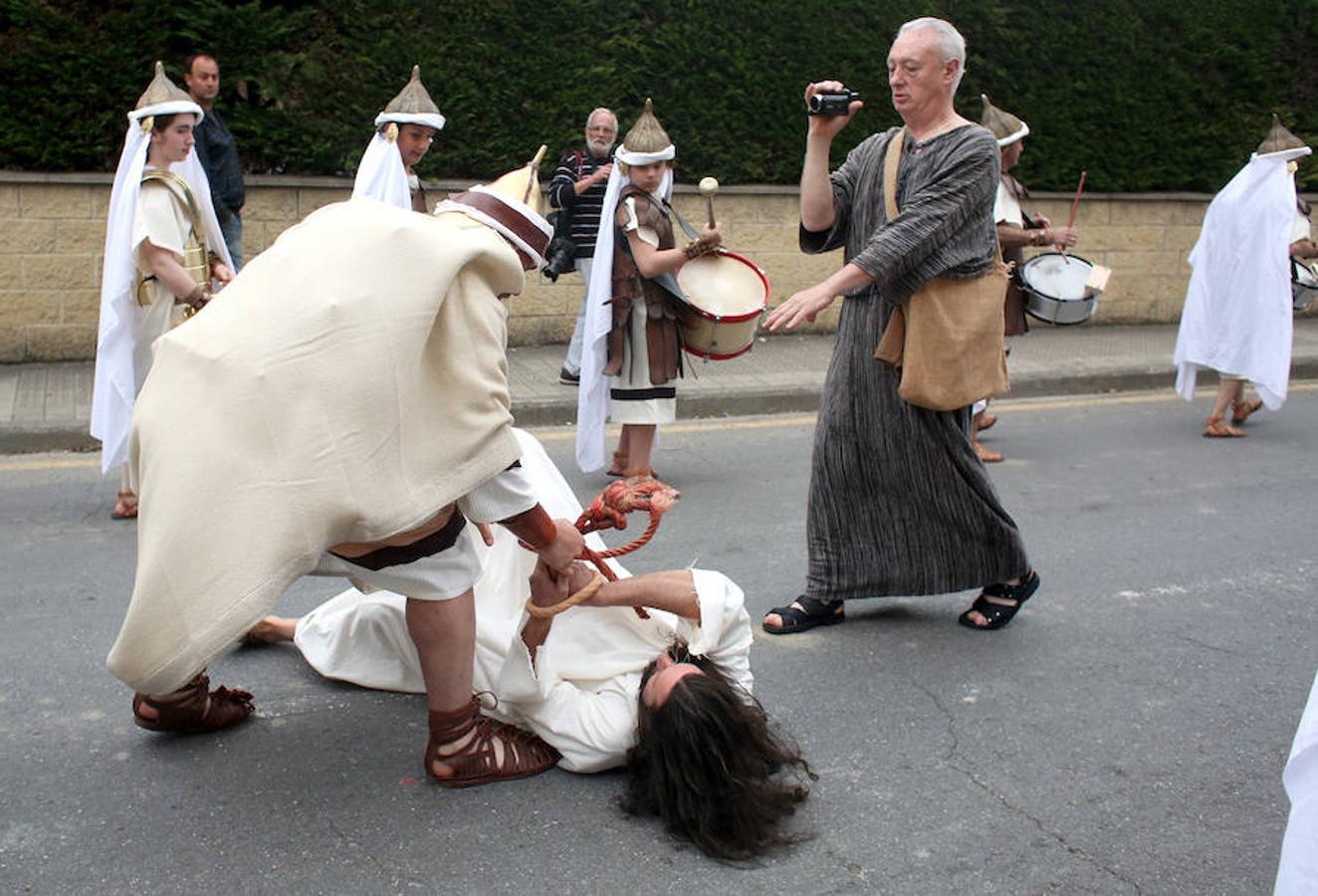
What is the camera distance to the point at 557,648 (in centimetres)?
371

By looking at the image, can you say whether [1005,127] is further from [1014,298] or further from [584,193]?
[584,193]

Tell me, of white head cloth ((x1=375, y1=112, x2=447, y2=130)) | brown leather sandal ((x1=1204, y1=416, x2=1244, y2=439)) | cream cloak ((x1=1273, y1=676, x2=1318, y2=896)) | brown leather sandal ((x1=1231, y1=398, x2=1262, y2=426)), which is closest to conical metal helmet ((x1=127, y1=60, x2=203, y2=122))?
white head cloth ((x1=375, y1=112, x2=447, y2=130))

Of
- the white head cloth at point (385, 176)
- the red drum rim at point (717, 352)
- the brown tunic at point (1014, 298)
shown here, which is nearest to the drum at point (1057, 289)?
the brown tunic at point (1014, 298)

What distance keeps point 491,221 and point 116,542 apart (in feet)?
10.7

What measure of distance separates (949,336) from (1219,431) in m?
→ 4.90

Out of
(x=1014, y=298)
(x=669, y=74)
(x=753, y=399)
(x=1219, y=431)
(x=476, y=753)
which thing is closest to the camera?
(x=476, y=753)

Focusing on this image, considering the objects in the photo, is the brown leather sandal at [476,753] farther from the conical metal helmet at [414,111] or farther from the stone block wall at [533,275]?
the stone block wall at [533,275]

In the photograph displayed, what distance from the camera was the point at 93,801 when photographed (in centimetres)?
346

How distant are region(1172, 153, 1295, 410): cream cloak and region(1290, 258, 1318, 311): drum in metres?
0.41

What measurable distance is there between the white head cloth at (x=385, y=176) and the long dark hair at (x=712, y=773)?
172 inches

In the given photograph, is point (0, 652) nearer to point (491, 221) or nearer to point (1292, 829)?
point (491, 221)

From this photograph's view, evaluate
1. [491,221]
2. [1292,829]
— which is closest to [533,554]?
[491,221]

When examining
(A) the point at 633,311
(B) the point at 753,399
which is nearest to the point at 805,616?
(A) the point at 633,311

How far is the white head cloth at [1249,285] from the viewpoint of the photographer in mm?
8570
